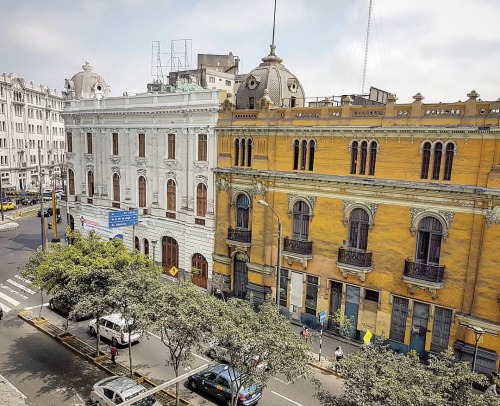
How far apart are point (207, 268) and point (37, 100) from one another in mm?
81268

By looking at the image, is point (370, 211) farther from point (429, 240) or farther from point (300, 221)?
point (300, 221)

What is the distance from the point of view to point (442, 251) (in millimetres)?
22672

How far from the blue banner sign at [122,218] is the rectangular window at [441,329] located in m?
24.6

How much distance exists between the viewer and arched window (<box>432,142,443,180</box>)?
2229cm

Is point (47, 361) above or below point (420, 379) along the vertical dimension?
below

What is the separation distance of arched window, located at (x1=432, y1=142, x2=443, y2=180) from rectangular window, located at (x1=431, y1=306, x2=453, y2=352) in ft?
25.5

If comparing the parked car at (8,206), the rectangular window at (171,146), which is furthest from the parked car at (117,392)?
the parked car at (8,206)

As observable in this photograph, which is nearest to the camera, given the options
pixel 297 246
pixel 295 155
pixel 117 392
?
pixel 117 392

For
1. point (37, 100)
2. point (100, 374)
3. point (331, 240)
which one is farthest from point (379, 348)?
point (37, 100)

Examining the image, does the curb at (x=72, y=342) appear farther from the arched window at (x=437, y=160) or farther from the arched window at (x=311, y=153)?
the arched window at (x=437, y=160)

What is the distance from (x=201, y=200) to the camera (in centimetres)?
3366

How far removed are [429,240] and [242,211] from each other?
13.9m

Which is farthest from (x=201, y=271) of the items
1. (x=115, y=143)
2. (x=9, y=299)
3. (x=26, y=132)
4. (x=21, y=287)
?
(x=26, y=132)

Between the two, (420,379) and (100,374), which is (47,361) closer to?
(100,374)
